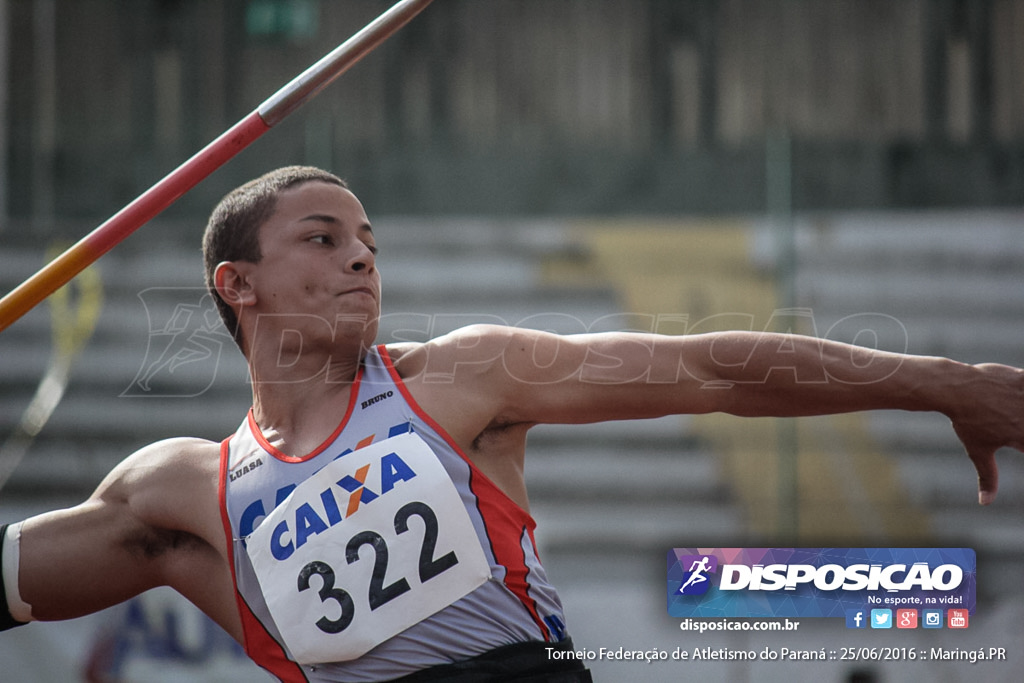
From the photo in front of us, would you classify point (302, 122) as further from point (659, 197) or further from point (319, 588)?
point (319, 588)

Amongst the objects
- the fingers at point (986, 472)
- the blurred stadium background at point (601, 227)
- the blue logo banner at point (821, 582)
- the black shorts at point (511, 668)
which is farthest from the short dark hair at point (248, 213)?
the blurred stadium background at point (601, 227)

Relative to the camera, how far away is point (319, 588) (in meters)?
2.02

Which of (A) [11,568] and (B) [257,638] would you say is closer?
(B) [257,638]

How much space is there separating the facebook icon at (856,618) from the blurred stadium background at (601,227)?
1.31 feet

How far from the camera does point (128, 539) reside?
2.25 metres

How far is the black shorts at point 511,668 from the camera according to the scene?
1.99 meters

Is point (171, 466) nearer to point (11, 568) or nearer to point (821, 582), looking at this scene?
point (11, 568)

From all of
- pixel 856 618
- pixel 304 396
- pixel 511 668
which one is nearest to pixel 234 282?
pixel 304 396

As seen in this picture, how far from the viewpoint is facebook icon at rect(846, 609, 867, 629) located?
2.98 meters

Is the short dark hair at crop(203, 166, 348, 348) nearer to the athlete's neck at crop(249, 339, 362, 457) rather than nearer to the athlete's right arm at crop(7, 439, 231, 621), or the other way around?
the athlete's neck at crop(249, 339, 362, 457)

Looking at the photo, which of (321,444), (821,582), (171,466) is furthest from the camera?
A: (821,582)

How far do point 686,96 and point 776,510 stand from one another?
227 centimetres

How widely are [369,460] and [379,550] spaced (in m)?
0.19

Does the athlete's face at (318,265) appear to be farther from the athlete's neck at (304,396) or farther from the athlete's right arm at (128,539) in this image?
Result: the athlete's right arm at (128,539)
